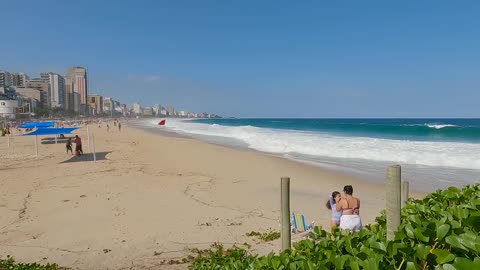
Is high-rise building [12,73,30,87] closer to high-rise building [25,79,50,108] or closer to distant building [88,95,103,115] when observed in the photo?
high-rise building [25,79,50,108]

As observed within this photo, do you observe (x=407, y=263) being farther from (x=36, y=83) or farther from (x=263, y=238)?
(x=36, y=83)

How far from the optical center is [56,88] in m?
171

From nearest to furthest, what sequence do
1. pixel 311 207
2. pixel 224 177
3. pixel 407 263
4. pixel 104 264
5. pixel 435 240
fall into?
pixel 407 263 < pixel 435 240 < pixel 104 264 < pixel 311 207 < pixel 224 177

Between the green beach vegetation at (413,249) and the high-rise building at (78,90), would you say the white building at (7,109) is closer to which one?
the high-rise building at (78,90)

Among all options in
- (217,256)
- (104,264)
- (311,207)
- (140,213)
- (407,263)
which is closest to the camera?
(407,263)

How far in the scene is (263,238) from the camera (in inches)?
243

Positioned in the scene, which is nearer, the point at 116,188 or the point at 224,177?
the point at 116,188

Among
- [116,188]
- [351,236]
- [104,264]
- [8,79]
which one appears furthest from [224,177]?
[8,79]

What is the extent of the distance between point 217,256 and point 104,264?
1.86m

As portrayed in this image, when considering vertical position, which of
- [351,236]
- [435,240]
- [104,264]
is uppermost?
[435,240]

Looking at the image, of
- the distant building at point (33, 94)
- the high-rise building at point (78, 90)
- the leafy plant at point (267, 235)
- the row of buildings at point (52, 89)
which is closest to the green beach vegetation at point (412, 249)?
the leafy plant at point (267, 235)

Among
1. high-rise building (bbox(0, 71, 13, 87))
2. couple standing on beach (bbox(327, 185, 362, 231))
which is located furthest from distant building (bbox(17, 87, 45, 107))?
couple standing on beach (bbox(327, 185, 362, 231))

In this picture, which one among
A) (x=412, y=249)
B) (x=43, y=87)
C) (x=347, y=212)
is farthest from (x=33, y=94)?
(x=412, y=249)

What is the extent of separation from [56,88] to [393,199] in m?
195
